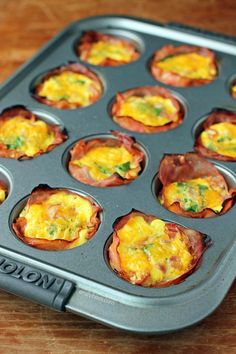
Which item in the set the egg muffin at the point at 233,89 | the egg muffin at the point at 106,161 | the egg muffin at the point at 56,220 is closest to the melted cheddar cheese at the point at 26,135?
the egg muffin at the point at 106,161

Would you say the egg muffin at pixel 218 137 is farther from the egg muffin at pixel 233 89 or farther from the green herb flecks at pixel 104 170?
the green herb flecks at pixel 104 170

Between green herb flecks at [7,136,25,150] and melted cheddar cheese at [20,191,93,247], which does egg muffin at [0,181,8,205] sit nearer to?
melted cheddar cheese at [20,191,93,247]

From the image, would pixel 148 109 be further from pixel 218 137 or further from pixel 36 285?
pixel 36 285

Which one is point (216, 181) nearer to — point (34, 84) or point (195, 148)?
point (195, 148)

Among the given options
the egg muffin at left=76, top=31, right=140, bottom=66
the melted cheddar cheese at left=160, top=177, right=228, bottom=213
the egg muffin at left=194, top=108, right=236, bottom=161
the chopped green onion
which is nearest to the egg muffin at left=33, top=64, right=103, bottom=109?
the egg muffin at left=76, top=31, right=140, bottom=66

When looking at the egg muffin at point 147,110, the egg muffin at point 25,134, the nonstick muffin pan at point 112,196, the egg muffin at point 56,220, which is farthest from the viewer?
the egg muffin at point 147,110

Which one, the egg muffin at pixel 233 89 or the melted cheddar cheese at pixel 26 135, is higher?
the melted cheddar cheese at pixel 26 135
